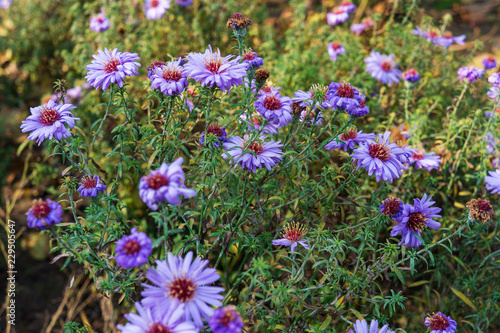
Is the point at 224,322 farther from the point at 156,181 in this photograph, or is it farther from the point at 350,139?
the point at 350,139

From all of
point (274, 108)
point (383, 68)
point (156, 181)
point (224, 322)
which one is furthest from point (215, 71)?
point (383, 68)

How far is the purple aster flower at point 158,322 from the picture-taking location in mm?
1098

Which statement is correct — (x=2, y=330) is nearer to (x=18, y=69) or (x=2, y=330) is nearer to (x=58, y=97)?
(x=58, y=97)

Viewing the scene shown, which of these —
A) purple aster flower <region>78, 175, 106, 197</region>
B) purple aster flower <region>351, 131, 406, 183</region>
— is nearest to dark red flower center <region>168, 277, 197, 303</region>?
purple aster flower <region>78, 175, 106, 197</region>

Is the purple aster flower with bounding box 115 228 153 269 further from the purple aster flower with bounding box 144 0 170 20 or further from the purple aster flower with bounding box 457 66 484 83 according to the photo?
the purple aster flower with bounding box 144 0 170 20

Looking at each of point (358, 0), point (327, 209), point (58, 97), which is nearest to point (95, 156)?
point (58, 97)

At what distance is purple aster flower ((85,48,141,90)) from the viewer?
5.05 feet

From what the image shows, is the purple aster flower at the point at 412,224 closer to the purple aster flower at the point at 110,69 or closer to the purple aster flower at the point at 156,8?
the purple aster flower at the point at 110,69

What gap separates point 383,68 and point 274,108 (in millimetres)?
1302

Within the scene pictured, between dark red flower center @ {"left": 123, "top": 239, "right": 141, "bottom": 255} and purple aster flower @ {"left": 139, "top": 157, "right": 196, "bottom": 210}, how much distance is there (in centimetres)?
11

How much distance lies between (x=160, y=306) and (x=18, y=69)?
3.76 metres

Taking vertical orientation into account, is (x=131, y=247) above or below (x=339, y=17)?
below

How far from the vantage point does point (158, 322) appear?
1124mm

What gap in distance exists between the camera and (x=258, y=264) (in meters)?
1.37
